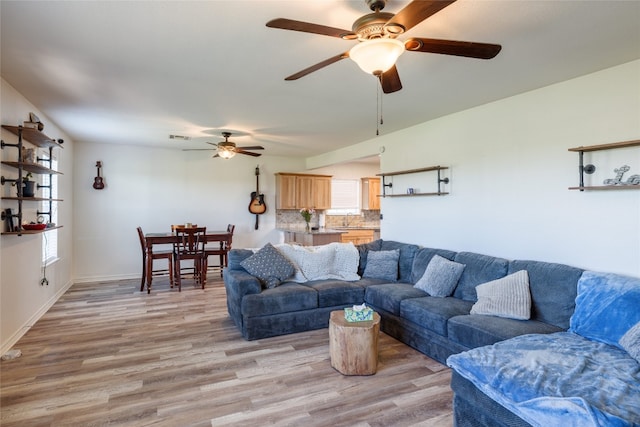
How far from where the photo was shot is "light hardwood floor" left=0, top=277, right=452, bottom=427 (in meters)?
2.32

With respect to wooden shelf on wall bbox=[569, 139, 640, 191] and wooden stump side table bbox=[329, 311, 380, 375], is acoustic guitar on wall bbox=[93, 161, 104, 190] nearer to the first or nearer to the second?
wooden stump side table bbox=[329, 311, 380, 375]

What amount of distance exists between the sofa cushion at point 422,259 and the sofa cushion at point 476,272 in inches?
11.9

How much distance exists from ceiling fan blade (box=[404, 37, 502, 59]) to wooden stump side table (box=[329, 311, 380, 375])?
6.92 ft

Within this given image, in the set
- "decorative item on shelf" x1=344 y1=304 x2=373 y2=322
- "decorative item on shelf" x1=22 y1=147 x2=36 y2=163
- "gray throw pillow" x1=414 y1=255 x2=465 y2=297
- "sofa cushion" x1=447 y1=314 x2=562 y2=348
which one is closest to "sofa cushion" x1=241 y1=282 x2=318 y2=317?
"decorative item on shelf" x1=344 y1=304 x2=373 y2=322

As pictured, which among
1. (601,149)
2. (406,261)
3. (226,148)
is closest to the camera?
(601,149)

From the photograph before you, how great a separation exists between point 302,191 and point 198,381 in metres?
5.43

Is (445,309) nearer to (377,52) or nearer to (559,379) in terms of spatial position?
(559,379)

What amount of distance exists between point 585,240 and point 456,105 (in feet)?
6.13

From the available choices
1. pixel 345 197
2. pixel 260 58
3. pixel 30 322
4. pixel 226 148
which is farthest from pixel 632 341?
pixel 345 197

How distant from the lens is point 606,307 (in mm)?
2445

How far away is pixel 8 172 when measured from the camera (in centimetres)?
330

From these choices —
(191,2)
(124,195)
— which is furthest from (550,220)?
(124,195)

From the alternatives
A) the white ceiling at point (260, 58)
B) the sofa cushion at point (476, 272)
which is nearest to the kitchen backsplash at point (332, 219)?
the white ceiling at point (260, 58)

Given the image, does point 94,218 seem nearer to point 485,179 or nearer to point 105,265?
point 105,265
